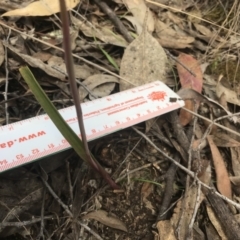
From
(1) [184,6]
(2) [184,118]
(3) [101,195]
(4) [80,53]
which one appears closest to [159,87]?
(2) [184,118]

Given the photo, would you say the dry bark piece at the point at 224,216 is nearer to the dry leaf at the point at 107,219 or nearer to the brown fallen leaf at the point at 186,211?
the brown fallen leaf at the point at 186,211

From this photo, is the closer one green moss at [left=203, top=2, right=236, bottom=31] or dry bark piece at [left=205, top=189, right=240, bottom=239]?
dry bark piece at [left=205, top=189, right=240, bottom=239]

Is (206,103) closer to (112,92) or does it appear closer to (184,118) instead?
(184,118)

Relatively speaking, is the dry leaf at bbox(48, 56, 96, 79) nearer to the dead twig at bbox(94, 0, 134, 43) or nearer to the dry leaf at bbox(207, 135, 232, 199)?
the dead twig at bbox(94, 0, 134, 43)

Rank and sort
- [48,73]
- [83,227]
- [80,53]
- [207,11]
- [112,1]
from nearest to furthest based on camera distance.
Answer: [83,227], [48,73], [80,53], [112,1], [207,11]

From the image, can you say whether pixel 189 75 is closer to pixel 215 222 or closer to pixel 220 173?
pixel 220 173

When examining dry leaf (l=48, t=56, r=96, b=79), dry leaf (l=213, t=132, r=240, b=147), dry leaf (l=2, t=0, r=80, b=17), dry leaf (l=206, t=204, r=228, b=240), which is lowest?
dry leaf (l=206, t=204, r=228, b=240)

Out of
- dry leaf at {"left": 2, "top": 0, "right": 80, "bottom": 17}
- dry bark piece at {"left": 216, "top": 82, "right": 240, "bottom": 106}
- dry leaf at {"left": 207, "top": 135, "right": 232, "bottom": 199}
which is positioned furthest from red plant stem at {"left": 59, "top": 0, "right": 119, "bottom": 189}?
dry leaf at {"left": 2, "top": 0, "right": 80, "bottom": 17}
